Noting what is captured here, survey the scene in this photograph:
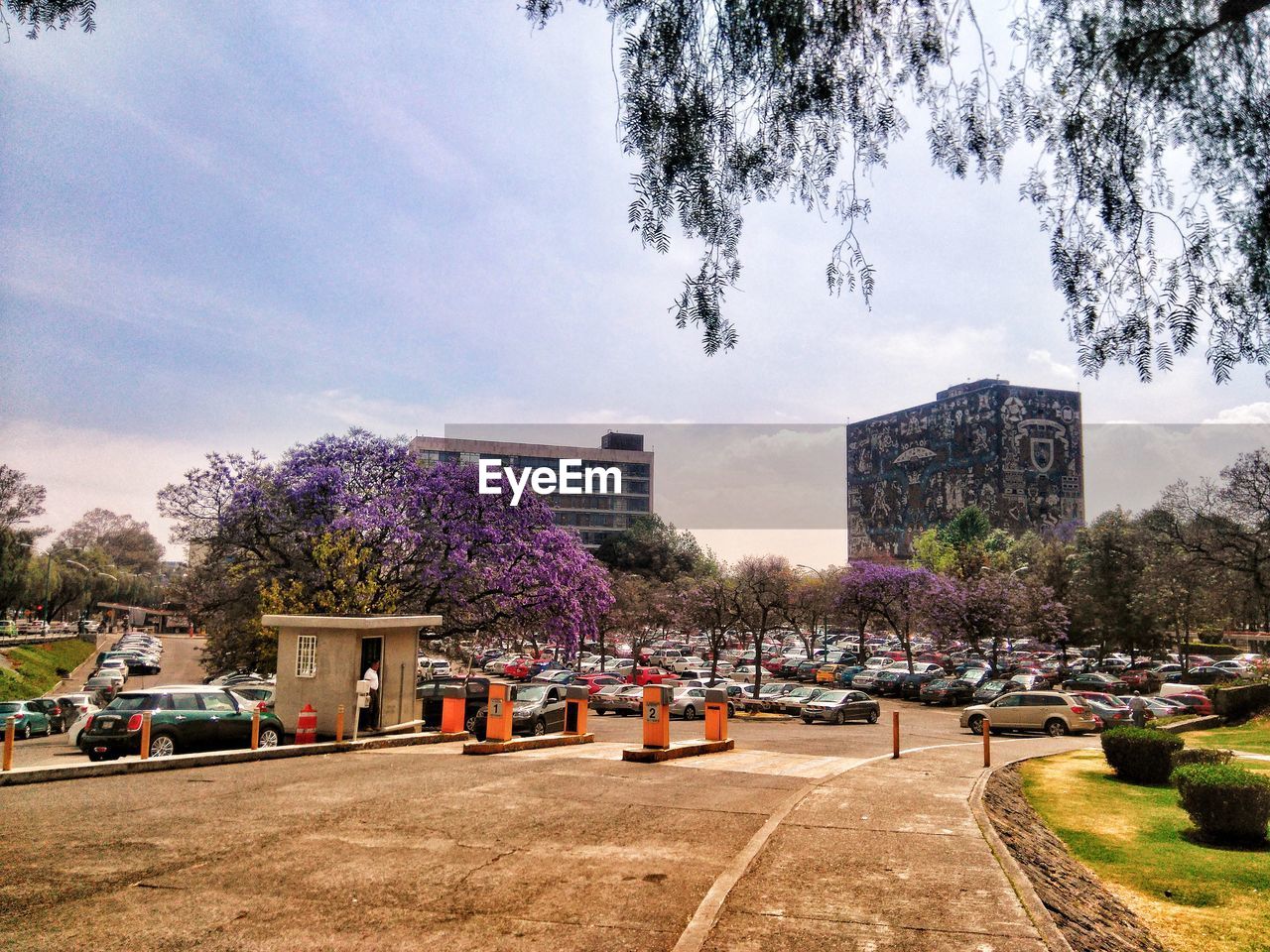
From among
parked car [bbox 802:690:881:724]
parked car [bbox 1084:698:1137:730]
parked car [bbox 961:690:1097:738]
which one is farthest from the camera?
parked car [bbox 802:690:881:724]

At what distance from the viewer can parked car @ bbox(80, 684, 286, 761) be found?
16609mm

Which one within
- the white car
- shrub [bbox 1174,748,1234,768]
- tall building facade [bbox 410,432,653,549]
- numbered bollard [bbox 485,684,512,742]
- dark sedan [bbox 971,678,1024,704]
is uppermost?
tall building facade [bbox 410,432,653,549]

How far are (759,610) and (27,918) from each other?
47.4m

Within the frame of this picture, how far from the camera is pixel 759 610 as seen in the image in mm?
52312

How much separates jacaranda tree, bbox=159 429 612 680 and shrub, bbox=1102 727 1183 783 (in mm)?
19374

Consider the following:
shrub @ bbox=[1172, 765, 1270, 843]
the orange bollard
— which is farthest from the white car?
shrub @ bbox=[1172, 765, 1270, 843]

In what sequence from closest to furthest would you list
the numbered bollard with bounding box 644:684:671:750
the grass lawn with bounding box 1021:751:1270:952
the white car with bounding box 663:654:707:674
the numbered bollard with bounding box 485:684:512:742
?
the grass lawn with bounding box 1021:751:1270:952
the numbered bollard with bounding box 644:684:671:750
the numbered bollard with bounding box 485:684:512:742
the white car with bounding box 663:654:707:674

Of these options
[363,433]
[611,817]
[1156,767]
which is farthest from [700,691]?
[611,817]

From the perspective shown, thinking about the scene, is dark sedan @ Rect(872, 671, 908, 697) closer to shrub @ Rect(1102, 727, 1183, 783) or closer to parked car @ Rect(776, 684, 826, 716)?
parked car @ Rect(776, 684, 826, 716)

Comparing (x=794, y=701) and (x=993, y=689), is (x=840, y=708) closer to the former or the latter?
(x=794, y=701)

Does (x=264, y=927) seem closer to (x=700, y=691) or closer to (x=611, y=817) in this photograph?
(x=611, y=817)

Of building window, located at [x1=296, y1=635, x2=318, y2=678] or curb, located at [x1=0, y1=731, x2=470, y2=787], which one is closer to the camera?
curb, located at [x1=0, y1=731, x2=470, y2=787]

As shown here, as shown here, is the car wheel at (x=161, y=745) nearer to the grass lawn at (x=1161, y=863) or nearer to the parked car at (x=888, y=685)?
the grass lawn at (x=1161, y=863)

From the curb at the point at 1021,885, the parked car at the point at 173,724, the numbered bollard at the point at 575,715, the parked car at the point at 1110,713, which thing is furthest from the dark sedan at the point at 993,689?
the parked car at the point at 173,724
